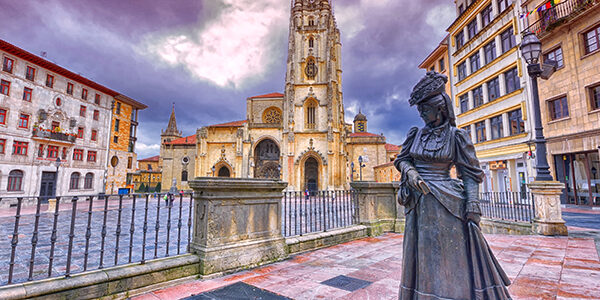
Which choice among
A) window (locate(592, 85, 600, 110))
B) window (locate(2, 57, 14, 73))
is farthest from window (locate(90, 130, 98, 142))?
window (locate(592, 85, 600, 110))

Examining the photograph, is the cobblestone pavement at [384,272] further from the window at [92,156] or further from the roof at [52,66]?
the window at [92,156]

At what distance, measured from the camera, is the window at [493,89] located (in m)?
17.7

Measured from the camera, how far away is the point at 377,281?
11.2 ft

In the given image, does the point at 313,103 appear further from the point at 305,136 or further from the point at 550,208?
the point at 550,208

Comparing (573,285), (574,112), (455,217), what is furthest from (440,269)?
(574,112)

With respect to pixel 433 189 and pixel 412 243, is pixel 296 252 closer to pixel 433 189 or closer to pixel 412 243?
pixel 412 243

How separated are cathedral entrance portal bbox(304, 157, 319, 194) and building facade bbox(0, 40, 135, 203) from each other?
2255 cm

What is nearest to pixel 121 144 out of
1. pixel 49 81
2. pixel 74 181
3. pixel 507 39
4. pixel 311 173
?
pixel 74 181

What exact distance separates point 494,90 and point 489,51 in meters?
2.76

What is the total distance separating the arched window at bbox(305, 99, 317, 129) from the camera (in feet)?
113

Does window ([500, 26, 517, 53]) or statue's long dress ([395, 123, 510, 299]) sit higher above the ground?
window ([500, 26, 517, 53])

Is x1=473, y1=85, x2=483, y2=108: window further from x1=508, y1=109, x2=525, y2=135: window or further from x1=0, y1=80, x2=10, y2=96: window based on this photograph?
x1=0, y1=80, x2=10, y2=96: window

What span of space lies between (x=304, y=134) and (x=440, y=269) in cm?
3180

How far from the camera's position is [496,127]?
1800cm
